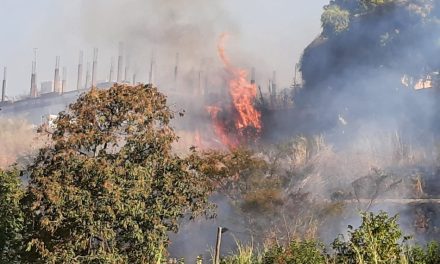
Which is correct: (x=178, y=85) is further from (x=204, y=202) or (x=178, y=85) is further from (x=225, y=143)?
(x=204, y=202)

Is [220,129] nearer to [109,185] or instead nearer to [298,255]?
[109,185]

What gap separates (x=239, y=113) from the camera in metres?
45.2

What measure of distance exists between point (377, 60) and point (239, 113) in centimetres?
934

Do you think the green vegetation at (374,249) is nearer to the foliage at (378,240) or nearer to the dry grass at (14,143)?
the foliage at (378,240)

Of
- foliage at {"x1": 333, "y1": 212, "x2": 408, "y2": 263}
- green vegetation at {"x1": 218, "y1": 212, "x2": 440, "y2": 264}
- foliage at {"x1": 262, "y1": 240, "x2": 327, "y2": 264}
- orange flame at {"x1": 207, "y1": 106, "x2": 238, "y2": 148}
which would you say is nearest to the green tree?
foliage at {"x1": 262, "y1": 240, "x2": 327, "y2": 264}

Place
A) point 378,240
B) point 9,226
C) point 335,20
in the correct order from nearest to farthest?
1. point 378,240
2. point 9,226
3. point 335,20

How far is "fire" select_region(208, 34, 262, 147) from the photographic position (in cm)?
4506

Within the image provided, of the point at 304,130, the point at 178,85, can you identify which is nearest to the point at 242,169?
the point at 304,130

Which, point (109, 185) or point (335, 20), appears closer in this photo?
point (109, 185)

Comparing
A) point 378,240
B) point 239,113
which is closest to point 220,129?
point 239,113

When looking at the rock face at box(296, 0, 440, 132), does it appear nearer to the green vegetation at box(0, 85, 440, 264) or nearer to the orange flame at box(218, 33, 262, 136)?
the orange flame at box(218, 33, 262, 136)

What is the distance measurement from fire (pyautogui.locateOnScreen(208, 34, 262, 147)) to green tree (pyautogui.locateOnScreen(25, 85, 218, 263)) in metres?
28.0

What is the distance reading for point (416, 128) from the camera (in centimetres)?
3966

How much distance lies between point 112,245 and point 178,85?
50448 mm
